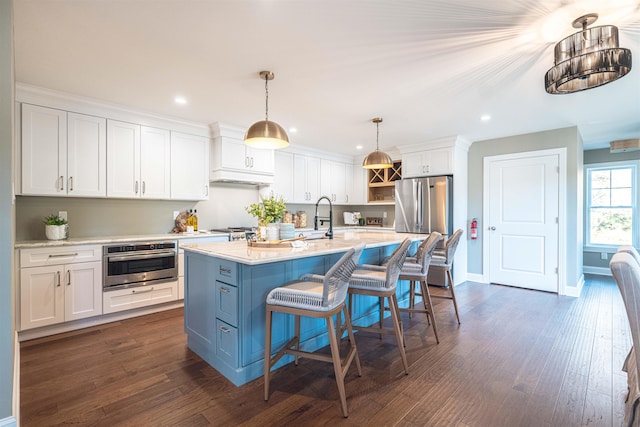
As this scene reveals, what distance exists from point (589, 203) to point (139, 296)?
7.48 meters

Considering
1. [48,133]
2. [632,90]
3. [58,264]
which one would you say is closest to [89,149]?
[48,133]

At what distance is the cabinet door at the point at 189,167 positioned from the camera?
13.2 ft

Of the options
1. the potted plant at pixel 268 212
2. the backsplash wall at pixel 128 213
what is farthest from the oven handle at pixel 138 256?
the potted plant at pixel 268 212

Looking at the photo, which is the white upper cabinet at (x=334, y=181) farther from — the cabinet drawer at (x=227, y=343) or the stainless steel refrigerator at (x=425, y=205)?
the cabinet drawer at (x=227, y=343)

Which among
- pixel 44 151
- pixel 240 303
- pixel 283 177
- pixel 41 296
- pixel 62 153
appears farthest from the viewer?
pixel 283 177

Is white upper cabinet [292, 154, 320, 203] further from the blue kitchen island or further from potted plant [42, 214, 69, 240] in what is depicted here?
potted plant [42, 214, 69, 240]

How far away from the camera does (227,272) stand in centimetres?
216

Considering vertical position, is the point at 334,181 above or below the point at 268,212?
above

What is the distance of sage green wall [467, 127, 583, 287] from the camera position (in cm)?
433

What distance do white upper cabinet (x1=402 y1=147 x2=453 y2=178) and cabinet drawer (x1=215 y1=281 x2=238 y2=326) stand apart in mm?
4054

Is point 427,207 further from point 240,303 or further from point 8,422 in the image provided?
point 8,422

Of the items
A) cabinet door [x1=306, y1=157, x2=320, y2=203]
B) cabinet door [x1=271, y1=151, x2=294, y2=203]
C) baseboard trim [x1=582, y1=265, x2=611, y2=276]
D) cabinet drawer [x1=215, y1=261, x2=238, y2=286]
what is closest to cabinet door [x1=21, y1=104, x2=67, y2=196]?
cabinet drawer [x1=215, y1=261, x2=238, y2=286]

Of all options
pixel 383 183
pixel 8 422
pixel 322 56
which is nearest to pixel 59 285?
pixel 8 422

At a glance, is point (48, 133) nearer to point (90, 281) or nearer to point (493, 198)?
point (90, 281)
